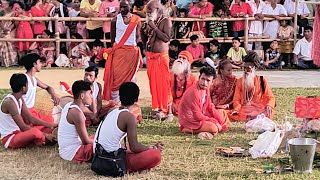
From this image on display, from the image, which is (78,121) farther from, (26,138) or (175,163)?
(175,163)

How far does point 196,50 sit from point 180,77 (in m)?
4.79

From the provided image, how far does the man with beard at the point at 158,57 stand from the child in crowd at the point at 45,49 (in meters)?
5.52

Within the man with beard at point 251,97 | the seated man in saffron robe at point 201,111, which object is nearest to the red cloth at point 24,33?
the man with beard at point 251,97

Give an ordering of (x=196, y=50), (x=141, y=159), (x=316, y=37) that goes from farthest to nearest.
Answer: (x=196, y=50) < (x=316, y=37) < (x=141, y=159)

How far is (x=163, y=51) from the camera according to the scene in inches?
373

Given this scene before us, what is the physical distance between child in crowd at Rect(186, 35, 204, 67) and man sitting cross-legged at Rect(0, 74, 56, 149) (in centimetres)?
673

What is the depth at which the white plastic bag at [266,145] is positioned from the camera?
7.23 meters

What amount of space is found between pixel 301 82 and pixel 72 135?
6619mm

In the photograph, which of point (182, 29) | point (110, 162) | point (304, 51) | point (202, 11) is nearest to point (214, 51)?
point (182, 29)

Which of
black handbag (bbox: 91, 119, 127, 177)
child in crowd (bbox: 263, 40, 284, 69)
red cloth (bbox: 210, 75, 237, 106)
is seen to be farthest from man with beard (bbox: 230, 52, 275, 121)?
child in crowd (bbox: 263, 40, 284, 69)

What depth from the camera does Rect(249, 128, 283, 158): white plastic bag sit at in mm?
7234

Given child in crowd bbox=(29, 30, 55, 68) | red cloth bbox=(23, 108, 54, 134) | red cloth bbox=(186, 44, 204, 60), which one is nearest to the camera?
red cloth bbox=(23, 108, 54, 134)

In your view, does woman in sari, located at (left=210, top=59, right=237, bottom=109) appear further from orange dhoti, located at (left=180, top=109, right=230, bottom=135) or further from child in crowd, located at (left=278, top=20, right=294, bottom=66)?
child in crowd, located at (left=278, top=20, right=294, bottom=66)

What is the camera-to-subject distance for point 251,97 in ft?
30.4
